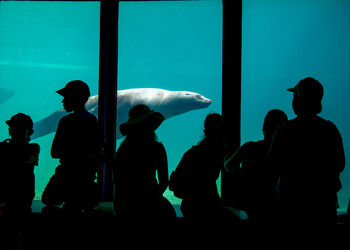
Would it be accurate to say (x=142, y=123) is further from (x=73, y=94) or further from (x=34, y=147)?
(x=34, y=147)

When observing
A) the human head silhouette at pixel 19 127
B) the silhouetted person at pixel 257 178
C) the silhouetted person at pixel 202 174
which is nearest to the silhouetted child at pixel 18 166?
the human head silhouette at pixel 19 127

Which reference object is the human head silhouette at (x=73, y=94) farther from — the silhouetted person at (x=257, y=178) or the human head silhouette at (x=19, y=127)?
the silhouetted person at (x=257, y=178)

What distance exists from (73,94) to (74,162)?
451 millimetres

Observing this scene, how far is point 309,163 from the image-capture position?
57.4 inches

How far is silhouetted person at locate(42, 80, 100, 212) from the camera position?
1.74 m

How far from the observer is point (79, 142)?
1764mm

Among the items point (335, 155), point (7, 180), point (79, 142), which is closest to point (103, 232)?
point (79, 142)

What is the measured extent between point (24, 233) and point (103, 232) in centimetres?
52

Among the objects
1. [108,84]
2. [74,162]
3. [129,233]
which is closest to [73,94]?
[74,162]

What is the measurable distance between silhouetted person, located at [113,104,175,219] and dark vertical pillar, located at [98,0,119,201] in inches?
34.0

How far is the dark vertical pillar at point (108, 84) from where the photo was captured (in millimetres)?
2541

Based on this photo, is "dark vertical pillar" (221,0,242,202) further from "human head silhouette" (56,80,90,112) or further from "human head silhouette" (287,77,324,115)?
"human head silhouette" (56,80,90,112)

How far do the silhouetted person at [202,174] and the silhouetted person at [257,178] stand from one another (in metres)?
0.13

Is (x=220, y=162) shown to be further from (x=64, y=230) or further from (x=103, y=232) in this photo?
(x=64, y=230)
